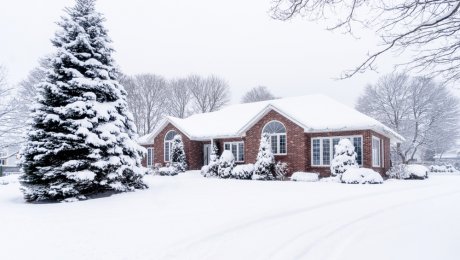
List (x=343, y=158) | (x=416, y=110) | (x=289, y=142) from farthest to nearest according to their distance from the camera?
(x=416, y=110) → (x=289, y=142) → (x=343, y=158)

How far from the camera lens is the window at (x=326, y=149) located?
21019 millimetres

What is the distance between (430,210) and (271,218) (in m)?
4.85

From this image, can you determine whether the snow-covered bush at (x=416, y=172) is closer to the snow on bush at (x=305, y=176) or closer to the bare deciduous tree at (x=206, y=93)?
the snow on bush at (x=305, y=176)

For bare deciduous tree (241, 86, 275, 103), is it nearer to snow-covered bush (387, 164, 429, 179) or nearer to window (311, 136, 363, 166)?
snow-covered bush (387, 164, 429, 179)

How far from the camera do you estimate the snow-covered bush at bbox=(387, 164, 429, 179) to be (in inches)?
912

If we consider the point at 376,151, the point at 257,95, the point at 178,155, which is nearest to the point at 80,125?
the point at 178,155

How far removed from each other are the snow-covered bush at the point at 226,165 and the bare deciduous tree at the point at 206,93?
26.7m

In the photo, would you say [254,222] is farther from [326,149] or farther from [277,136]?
[277,136]

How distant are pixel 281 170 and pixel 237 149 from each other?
4.62m

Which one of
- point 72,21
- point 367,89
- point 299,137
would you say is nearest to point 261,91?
point 367,89

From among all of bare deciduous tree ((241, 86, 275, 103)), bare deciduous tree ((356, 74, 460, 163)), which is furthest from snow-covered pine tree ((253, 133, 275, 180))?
bare deciduous tree ((241, 86, 275, 103))

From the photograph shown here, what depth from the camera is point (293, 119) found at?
22188mm

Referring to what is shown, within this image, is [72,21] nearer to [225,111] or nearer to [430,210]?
[430,210]

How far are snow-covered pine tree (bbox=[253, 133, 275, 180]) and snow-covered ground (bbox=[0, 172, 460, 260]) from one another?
30.5ft
